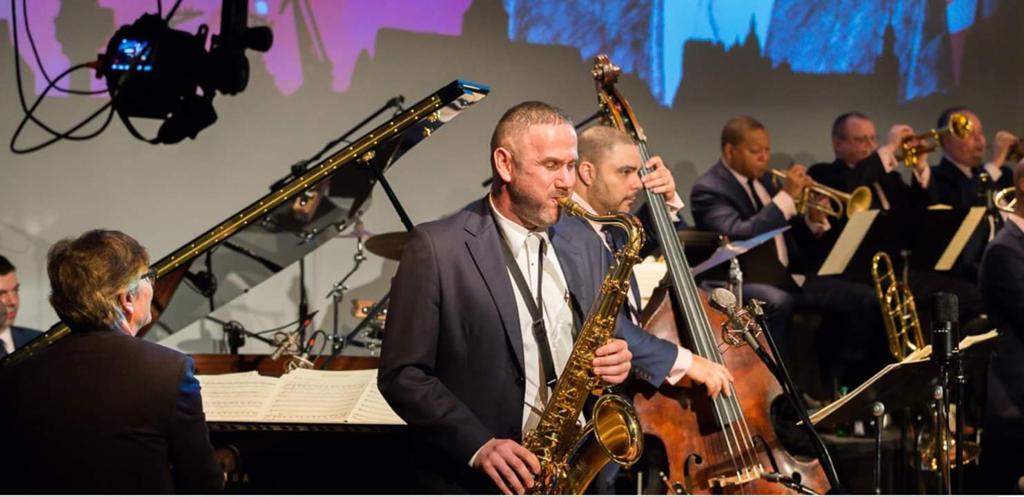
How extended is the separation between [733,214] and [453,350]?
14.0 ft

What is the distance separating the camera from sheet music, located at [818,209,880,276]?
6363mm

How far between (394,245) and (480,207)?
222 centimetres

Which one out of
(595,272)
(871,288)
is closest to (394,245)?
(595,272)

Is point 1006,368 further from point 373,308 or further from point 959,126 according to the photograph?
point 959,126

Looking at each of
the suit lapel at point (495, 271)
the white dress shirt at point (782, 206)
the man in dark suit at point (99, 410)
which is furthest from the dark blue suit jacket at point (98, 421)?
the white dress shirt at point (782, 206)

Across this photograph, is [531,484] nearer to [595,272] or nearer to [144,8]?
[595,272]

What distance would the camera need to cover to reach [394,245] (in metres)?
5.52

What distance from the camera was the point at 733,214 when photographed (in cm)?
711

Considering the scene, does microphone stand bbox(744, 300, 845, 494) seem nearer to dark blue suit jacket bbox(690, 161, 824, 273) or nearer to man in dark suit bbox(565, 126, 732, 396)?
man in dark suit bbox(565, 126, 732, 396)

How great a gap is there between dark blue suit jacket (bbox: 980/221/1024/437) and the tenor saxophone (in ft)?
8.11

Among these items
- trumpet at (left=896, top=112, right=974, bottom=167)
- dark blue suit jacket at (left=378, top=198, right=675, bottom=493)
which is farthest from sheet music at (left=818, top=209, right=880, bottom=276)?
dark blue suit jacket at (left=378, top=198, right=675, bottom=493)

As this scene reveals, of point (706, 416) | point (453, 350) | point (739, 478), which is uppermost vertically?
point (453, 350)

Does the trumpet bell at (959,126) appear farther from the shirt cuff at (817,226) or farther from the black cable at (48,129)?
the black cable at (48,129)

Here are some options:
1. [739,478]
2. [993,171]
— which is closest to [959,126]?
[993,171]
